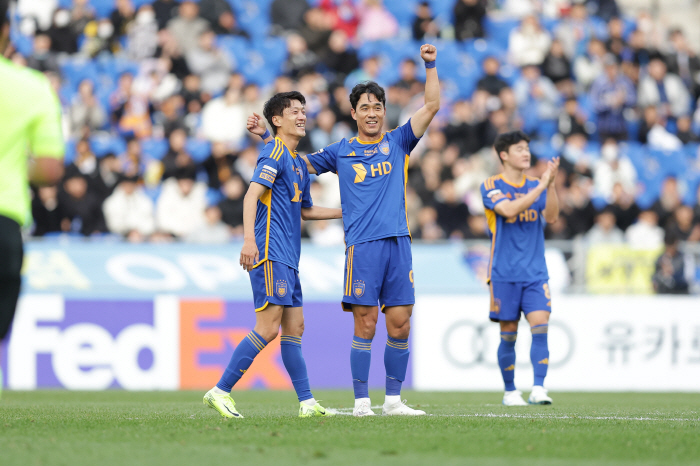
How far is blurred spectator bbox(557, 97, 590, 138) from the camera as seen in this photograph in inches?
672

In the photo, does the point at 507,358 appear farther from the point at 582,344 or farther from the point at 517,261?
the point at 582,344

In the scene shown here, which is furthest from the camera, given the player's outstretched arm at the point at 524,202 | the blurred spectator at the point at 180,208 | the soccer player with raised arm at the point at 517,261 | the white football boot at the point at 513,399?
the blurred spectator at the point at 180,208

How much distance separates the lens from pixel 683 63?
18797 millimetres

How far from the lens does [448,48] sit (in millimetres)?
18500

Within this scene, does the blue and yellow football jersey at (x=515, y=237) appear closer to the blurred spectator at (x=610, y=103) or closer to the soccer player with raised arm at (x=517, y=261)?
the soccer player with raised arm at (x=517, y=261)

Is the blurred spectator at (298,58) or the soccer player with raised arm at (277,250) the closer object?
the soccer player with raised arm at (277,250)

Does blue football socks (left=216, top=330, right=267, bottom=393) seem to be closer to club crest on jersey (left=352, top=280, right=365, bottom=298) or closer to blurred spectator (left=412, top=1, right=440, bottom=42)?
club crest on jersey (left=352, top=280, right=365, bottom=298)

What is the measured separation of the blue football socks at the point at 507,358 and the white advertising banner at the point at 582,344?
3.69m

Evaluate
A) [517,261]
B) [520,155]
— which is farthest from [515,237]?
[520,155]

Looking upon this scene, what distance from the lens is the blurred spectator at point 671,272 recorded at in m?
12.6

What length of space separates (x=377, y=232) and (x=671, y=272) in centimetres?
751

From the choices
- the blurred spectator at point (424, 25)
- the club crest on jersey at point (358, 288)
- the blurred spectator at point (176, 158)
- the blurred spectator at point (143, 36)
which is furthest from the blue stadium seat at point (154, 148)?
the club crest on jersey at point (358, 288)

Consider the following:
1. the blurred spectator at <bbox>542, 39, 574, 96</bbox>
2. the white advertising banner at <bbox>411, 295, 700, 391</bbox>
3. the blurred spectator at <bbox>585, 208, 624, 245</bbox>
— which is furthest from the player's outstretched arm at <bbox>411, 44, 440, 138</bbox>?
the blurred spectator at <bbox>542, 39, 574, 96</bbox>

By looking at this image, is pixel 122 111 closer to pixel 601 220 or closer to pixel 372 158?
pixel 601 220
